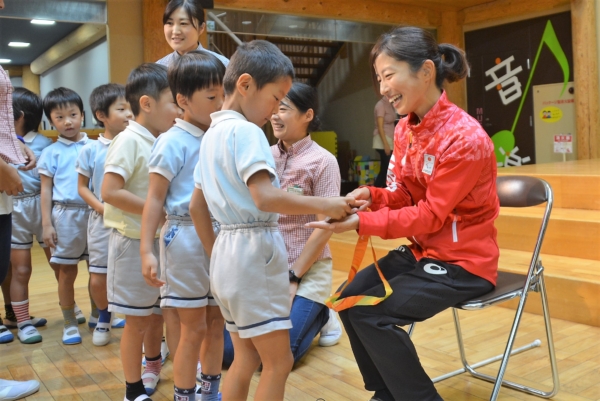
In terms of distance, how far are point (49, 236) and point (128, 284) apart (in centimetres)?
120

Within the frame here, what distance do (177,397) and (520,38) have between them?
7239 mm

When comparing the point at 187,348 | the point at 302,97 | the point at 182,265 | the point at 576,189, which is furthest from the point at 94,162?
the point at 576,189

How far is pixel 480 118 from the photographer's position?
27.5 feet

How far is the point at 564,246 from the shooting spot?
3557mm

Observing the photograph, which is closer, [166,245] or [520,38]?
[166,245]

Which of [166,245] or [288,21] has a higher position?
[288,21]

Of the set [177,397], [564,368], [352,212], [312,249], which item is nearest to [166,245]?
[177,397]

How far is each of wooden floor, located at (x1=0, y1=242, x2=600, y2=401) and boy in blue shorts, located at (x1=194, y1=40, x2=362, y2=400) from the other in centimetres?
79

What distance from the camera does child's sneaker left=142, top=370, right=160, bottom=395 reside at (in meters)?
2.30

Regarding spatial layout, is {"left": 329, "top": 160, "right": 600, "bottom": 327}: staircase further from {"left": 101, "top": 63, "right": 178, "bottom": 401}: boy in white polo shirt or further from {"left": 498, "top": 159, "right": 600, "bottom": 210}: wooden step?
{"left": 101, "top": 63, "right": 178, "bottom": 401}: boy in white polo shirt

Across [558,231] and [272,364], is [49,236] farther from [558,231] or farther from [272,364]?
[558,231]

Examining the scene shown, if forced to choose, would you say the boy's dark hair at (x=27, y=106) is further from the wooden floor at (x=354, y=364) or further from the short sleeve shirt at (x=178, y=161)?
the short sleeve shirt at (x=178, y=161)

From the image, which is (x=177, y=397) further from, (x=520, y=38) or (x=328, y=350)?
(x=520, y=38)

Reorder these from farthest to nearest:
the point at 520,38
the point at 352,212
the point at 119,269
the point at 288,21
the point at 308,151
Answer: the point at 520,38, the point at 288,21, the point at 308,151, the point at 119,269, the point at 352,212
